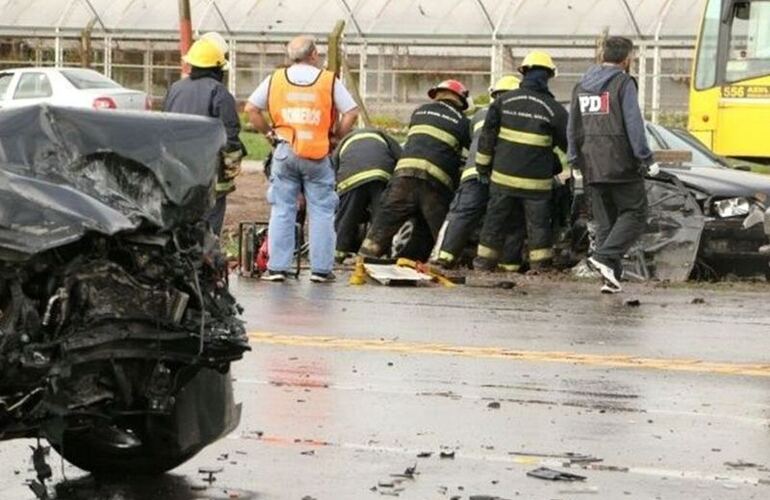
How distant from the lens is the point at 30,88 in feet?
113

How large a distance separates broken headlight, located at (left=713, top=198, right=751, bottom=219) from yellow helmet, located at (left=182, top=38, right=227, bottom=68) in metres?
4.07

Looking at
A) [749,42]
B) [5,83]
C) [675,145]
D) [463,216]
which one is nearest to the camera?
[463,216]

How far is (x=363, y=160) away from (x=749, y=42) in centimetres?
991

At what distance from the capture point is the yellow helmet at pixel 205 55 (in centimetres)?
1433

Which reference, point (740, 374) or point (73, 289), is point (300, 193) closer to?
point (740, 374)

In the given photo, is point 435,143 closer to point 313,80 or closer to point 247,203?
point 313,80

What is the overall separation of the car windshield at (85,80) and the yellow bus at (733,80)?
40.4ft

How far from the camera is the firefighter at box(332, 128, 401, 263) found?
16828mm

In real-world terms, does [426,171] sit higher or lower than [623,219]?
higher

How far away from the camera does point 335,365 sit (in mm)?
10148

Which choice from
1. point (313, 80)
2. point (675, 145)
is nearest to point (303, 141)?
point (313, 80)

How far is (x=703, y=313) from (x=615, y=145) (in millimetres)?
1574

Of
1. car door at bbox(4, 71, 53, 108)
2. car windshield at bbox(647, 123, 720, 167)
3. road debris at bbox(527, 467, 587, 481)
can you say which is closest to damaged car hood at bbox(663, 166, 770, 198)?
car windshield at bbox(647, 123, 720, 167)

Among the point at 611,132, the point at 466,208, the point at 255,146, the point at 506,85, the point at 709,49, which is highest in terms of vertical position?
the point at 709,49
